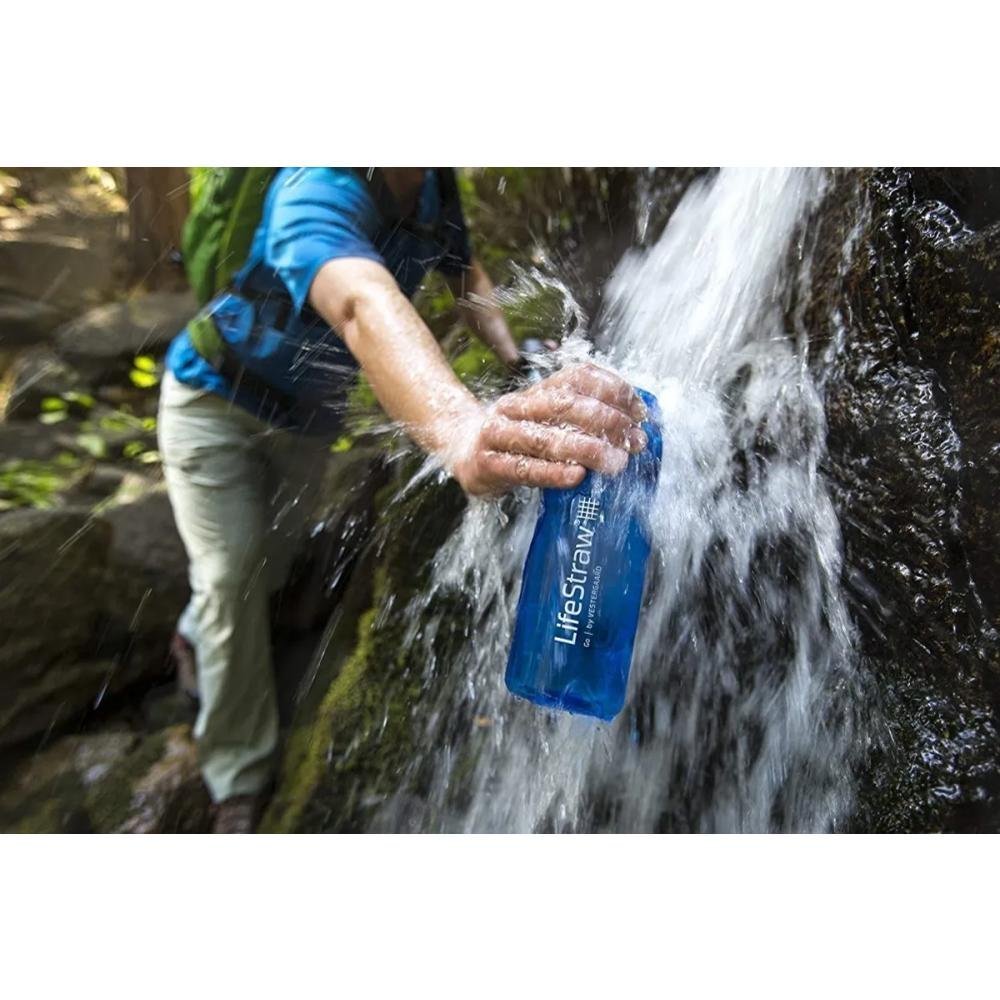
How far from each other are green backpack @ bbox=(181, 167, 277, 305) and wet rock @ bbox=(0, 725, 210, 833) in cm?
69

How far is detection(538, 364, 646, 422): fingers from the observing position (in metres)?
0.99

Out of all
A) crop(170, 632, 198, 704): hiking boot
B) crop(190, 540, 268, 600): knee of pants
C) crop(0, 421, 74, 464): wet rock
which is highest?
crop(0, 421, 74, 464): wet rock

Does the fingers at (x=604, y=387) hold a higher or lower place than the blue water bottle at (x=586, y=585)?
higher

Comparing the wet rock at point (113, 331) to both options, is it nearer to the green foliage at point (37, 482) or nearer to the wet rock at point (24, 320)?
the wet rock at point (24, 320)

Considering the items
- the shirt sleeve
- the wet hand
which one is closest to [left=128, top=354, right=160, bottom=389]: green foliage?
the shirt sleeve

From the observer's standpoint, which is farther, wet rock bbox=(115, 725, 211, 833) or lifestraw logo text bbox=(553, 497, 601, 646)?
wet rock bbox=(115, 725, 211, 833)

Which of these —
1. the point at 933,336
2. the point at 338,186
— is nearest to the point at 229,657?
the point at 338,186

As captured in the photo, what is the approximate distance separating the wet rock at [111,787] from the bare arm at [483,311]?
0.74 meters

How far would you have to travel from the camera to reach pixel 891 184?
1.06 m

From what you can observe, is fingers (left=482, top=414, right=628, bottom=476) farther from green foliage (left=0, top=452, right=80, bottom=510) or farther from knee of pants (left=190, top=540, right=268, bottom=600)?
green foliage (left=0, top=452, right=80, bottom=510)

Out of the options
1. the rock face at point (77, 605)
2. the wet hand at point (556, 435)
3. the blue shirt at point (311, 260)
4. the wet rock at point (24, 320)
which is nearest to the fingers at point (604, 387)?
the wet hand at point (556, 435)

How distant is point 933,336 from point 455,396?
27.4 inches

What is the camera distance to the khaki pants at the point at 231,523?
1070 millimetres

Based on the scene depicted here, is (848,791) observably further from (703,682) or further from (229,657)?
(229,657)
